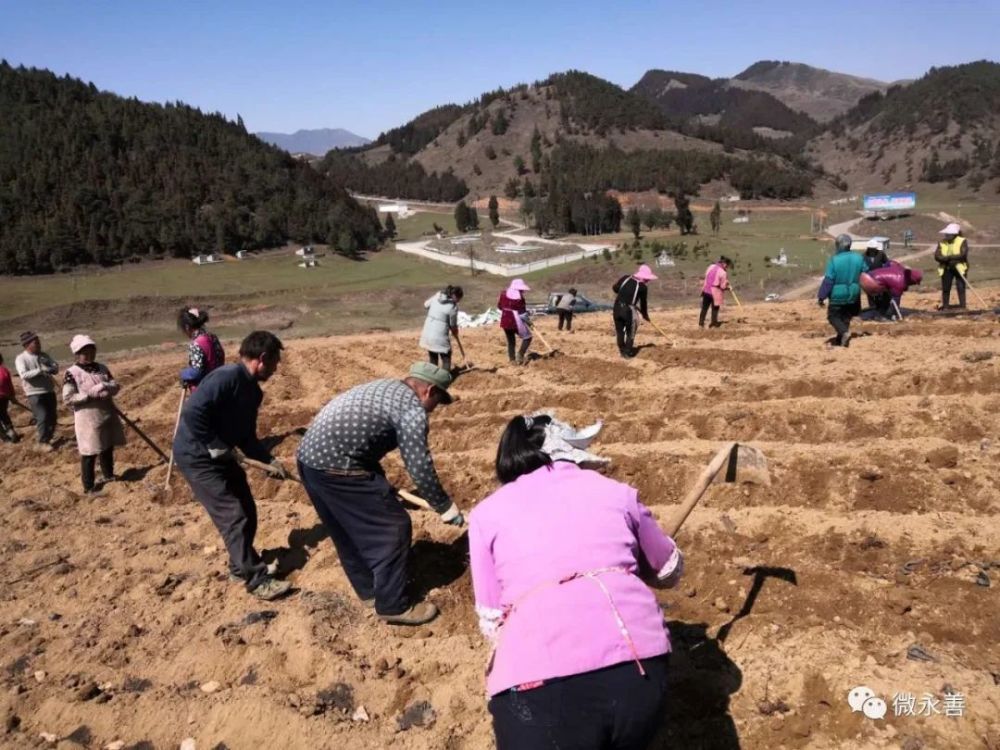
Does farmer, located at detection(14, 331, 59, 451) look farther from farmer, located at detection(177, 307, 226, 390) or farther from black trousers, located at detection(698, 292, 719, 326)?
black trousers, located at detection(698, 292, 719, 326)

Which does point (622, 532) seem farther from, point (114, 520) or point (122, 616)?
point (114, 520)

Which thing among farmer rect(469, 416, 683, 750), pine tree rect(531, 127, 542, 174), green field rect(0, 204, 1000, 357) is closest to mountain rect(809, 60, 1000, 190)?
green field rect(0, 204, 1000, 357)

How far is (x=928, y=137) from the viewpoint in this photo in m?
106

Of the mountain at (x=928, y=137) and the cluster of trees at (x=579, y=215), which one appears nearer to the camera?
the cluster of trees at (x=579, y=215)

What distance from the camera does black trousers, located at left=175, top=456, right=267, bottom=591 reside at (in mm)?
4672

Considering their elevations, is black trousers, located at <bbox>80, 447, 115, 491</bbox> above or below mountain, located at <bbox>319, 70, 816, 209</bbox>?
below

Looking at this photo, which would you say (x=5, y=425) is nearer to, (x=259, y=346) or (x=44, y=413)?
(x=44, y=413)

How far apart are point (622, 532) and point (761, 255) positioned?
39.1 metres

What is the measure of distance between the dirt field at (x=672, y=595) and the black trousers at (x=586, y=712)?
1.38 m

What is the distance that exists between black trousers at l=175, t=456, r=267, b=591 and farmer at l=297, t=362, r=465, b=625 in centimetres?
81

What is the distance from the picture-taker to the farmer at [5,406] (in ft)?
30.0

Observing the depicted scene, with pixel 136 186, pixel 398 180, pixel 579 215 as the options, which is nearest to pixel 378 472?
pixel 579 215

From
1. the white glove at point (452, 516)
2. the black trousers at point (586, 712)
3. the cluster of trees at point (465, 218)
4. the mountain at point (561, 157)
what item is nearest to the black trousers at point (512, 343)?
the white glove at point (452, 516)

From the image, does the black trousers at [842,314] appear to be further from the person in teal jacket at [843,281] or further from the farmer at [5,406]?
the farmer at [5,406]
